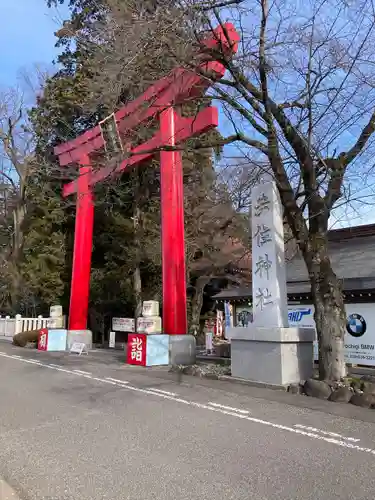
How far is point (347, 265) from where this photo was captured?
15.3 metres

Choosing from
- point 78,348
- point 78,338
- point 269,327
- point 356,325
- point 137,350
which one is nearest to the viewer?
point 269,327

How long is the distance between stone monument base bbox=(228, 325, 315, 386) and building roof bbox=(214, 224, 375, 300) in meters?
3.87

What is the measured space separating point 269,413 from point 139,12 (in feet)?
25.3

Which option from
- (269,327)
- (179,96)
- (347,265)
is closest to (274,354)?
(269,327)

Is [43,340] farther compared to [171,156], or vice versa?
[43,340]

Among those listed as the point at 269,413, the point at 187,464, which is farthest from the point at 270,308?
the point at 187,464

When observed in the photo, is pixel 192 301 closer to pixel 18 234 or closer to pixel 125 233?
pixel 125 233

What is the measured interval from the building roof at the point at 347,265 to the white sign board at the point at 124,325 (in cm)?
422

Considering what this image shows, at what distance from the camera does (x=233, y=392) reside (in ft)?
28.7

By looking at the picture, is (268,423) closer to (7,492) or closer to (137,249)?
(7,492)

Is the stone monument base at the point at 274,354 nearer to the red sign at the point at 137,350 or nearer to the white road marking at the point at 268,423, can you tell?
the white road marking at the point at 268,423

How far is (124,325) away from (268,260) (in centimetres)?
1114

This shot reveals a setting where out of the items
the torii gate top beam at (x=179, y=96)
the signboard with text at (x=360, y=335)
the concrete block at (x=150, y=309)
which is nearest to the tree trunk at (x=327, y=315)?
the signboard with text at (x=360, y=335)

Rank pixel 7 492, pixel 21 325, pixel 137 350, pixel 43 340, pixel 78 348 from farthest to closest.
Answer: pixel 21 325, pixel 43 340, pixel 78 348, pixel 137 350, pixel 7 492
